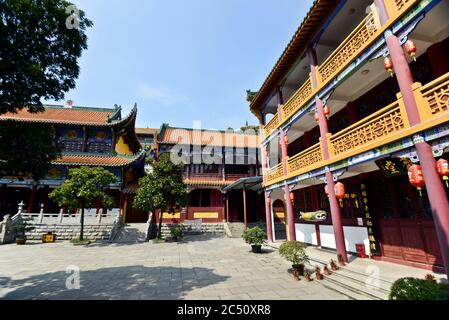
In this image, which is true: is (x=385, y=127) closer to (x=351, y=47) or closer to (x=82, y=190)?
(x=351, y=47)

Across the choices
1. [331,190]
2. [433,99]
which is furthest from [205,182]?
[433,99]

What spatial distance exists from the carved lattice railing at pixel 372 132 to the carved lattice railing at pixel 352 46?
2044 millimetres

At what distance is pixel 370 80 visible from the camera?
773cm

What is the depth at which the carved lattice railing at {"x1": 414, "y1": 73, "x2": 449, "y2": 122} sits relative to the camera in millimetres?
4492

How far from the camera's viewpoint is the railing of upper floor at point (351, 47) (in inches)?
222

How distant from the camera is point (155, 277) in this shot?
23.2 feet

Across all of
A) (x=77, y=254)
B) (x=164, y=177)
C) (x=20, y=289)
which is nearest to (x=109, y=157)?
(x=164, y=177)

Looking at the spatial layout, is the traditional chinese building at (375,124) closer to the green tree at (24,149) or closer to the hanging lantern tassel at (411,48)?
the hanging lantern tassel at (411,48)

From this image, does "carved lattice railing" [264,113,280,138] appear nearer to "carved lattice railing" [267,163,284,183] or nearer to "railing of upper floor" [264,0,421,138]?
"railing of upper floor" [264,0,421,138]

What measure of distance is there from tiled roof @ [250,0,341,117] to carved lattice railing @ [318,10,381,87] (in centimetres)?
171

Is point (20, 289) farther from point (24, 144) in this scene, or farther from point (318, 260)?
point (318, 260)

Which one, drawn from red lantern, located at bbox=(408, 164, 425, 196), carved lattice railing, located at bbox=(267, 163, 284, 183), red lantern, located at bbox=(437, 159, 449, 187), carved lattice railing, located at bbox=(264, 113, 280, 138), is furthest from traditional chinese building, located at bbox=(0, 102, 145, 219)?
red lantern, located at bbox=(437, 159, 449, 187)

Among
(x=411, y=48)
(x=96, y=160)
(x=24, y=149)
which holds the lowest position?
(x=24, y=149)

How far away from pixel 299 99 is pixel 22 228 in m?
19.5
